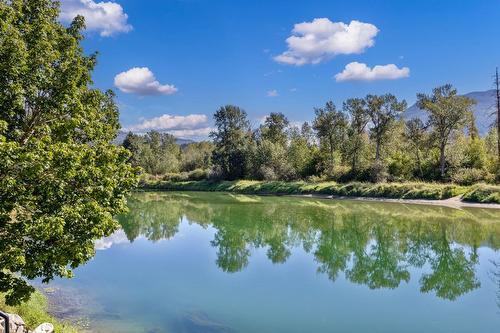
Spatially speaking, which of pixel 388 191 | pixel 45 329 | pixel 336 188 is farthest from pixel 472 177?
pixel 45 329

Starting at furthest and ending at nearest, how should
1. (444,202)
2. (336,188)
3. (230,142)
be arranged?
(230,142) → (336,188) → (444,202)

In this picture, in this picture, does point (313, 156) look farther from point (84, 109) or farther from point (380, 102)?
point (84, 109)

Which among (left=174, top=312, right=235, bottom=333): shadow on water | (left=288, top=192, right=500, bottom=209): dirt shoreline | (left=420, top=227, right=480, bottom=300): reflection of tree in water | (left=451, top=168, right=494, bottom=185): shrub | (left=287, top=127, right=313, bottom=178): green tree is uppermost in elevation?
(left=287, top=127, right=313, bottom=178): green tree

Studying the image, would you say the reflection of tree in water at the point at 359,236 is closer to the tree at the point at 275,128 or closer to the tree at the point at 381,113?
the tree at the point at 381,113

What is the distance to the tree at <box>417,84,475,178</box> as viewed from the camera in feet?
202

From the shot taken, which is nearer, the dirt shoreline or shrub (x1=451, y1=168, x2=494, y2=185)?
the dirt shoreline

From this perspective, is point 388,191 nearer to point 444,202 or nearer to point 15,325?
point 444,202

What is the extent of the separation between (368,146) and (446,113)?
16.9 meters

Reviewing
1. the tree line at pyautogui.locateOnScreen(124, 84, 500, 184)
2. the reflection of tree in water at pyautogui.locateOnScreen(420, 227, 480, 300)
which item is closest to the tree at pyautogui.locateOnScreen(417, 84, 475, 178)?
the tree line at pyautogui.locateOnScreen(124, 84, 500, 184)

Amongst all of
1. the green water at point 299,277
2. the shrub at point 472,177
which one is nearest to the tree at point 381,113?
the shrub at point 472,177

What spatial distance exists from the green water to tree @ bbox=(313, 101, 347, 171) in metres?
40.7

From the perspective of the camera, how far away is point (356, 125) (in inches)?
3027

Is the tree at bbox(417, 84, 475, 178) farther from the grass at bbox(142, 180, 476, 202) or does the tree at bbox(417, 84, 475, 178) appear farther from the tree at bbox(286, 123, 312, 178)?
the tree at bbox(286, 123, 312, 178)

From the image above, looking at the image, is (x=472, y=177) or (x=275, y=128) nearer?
(x=472, y=177)
